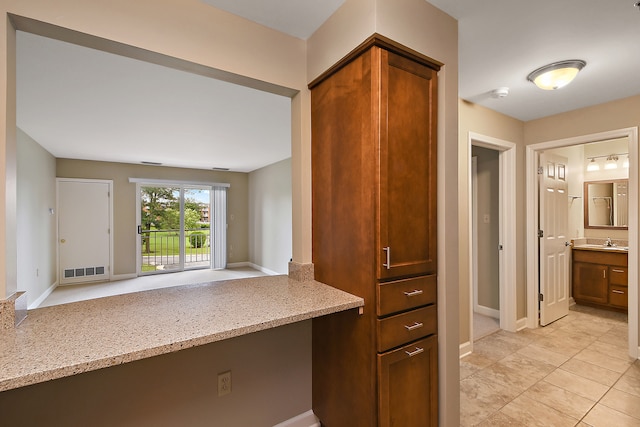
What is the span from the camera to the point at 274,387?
5.47ft

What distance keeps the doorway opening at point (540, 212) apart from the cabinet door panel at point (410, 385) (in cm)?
239

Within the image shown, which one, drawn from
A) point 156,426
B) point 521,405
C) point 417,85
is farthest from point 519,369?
point 156,426

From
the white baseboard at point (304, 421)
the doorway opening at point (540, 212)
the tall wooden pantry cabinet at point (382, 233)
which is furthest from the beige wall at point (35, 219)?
the doorway opening at point (540, 212)

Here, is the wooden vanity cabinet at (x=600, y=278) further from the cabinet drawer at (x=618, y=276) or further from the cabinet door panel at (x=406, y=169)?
the cabinet door panel at (x=406, y=169)

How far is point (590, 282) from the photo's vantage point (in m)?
3.80

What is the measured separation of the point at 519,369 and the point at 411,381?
164 centimetres

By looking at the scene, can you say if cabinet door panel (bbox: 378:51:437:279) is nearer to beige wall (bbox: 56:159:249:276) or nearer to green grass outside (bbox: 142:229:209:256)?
beige wall (bbox: 56:159:249:276)

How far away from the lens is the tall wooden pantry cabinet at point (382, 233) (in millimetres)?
1316

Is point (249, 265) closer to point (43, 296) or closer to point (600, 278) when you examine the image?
point (43, 296)

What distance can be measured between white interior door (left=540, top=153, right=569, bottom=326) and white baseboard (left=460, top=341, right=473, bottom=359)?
→ 3.91 ft

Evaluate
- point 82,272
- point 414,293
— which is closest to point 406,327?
point 414,293

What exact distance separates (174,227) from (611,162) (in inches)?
310

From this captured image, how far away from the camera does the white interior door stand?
3.24m

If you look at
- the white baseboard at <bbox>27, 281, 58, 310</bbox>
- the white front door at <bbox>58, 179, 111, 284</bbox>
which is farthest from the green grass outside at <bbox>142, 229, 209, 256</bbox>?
the white baseboard at <bbox>27, 281, 58, 310</bbox>
